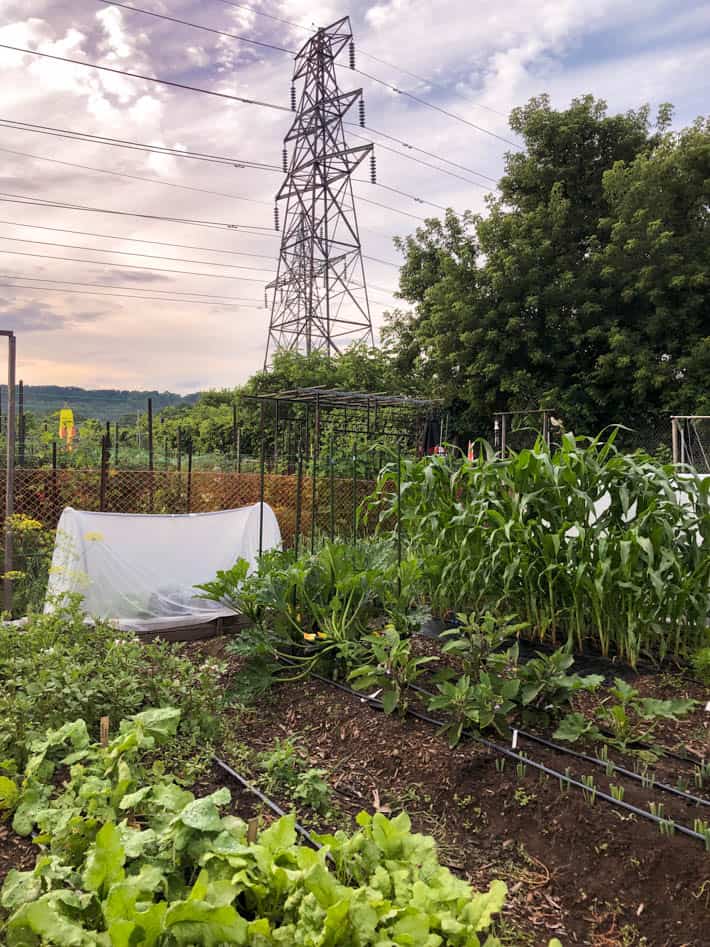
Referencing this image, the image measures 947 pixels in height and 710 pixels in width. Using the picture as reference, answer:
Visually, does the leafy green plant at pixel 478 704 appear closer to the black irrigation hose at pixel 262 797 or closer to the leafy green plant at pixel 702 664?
the black irrigation hose at pixel 262 797

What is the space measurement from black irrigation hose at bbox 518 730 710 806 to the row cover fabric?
2.14m

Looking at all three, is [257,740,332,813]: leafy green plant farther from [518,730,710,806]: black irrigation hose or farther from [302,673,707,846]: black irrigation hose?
[518,730,710,806]: black irrigation hose

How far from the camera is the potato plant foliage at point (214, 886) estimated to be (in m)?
1.23

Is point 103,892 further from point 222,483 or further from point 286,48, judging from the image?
point 286,48

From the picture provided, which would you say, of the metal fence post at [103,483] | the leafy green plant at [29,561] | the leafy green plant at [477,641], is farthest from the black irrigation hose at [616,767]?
the metal fence post at [103,483]

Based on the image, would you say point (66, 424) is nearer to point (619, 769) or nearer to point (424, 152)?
point (619, 769)

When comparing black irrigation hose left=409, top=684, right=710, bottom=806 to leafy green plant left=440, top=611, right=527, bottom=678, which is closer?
black irrigation hose left=409, top=684, right=710, bottom=806

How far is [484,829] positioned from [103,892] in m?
1.15

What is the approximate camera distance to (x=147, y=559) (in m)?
4.32

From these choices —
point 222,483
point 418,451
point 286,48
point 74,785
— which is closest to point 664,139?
point 418,451

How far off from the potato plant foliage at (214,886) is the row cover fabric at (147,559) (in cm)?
230

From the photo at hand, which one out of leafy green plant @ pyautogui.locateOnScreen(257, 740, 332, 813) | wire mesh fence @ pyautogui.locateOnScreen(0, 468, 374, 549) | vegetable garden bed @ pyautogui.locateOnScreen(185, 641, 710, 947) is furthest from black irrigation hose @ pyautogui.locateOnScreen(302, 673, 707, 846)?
wire mesh fence @ pyautogui.locateOnScreen(0, 468, 374, 549)

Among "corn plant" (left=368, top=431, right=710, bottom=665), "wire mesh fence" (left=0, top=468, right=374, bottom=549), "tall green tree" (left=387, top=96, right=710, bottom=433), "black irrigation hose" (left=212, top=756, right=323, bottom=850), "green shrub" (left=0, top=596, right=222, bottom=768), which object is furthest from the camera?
"tall green tree" (left=387, top=96, right=710, bottom=433)

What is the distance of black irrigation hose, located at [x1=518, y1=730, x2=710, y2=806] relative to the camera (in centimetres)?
212
